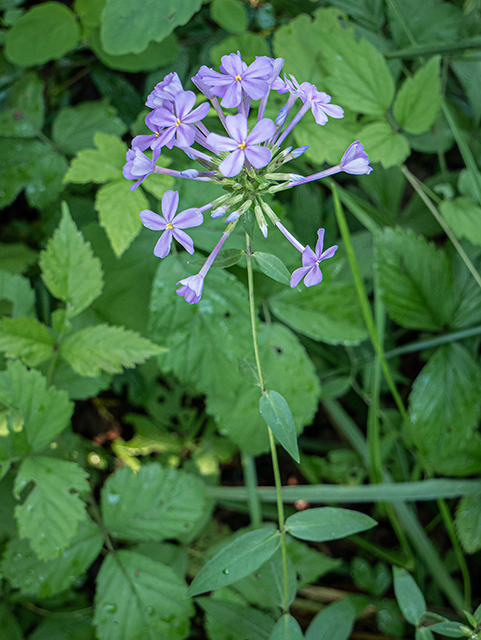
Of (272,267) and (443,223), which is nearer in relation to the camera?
(272,267)

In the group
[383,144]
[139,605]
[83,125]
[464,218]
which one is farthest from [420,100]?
[139,605]

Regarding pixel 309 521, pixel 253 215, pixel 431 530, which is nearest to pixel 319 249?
pixel 253 215

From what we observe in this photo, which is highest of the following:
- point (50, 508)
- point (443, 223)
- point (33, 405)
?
point (443, 223)

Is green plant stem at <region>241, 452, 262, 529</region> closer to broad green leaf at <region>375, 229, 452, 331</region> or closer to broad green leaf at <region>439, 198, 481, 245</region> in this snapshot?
broad green leaf at <region>375, 229, 452, 331</region>

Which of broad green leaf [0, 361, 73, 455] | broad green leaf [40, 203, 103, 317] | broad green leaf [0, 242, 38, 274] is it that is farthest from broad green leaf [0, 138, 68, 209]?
broad green leaf [0, 361, 73, 455]

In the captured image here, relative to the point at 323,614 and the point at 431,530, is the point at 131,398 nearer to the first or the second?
the point at 323,614

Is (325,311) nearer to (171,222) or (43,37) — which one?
(171,222)
